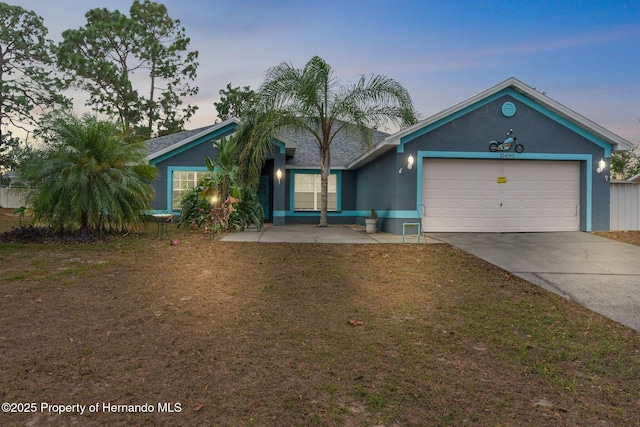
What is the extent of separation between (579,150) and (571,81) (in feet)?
21.2

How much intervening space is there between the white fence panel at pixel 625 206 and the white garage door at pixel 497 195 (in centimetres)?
126

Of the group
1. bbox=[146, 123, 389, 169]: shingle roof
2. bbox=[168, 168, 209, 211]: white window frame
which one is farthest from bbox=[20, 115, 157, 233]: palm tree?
bbox=[146, 123, 389, 169]: shingle roof

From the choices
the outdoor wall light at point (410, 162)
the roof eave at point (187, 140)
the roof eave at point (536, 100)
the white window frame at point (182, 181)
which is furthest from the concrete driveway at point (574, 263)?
the white window frame at point (182, 181)

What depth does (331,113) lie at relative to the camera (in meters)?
13.9

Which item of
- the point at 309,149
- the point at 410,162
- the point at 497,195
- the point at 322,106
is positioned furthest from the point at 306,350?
the point at 309,149

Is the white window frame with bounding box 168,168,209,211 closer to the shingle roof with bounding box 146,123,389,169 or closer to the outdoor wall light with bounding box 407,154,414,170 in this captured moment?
the shingle roof with bounding box 146,123,389,169

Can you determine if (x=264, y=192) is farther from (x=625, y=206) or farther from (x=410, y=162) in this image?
(x=625, y=206)

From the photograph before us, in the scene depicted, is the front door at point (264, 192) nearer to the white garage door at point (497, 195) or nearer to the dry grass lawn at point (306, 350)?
the white garage door at point (497, 195)

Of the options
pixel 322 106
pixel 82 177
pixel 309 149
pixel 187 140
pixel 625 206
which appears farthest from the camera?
pixel 309 149

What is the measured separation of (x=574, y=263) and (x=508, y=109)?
6040 millimetres

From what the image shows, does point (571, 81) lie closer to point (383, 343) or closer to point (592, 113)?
point (592, 113)

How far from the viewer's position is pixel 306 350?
3613mm

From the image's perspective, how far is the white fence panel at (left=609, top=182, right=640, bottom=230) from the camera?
12.7m

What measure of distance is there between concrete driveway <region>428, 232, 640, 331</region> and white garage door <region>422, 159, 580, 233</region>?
0.55m
